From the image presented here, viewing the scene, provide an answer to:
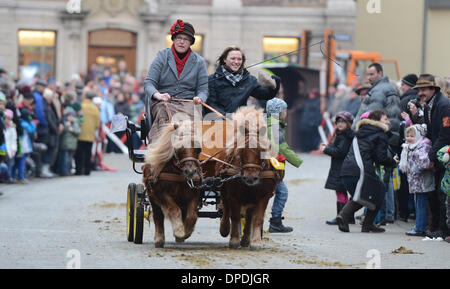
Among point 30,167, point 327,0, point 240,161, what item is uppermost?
point 327,0

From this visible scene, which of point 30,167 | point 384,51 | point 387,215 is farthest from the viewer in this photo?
point 384,51

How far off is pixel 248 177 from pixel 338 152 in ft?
15.1

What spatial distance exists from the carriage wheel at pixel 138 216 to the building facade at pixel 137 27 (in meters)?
27.4

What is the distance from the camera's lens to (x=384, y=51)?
125ft

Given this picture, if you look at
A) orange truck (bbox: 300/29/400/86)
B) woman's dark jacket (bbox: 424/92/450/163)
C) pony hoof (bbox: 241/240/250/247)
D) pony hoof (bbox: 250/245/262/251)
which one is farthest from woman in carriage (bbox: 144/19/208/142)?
orange truck (bbox: 300/29/400/86)

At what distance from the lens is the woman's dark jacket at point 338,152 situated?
48.1 feet

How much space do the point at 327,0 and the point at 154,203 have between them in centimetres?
2975

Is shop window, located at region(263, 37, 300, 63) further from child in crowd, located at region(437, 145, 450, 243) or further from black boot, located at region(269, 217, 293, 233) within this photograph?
child in crowd, located at region(437, 145, 450, 243)

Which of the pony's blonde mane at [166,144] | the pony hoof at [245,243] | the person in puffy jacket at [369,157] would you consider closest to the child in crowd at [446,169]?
the person in puffy jacket at [369,157]

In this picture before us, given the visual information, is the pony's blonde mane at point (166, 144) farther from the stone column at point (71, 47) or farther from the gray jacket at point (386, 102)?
the stone column at point (71, 47)

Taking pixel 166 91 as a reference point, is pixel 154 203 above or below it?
below
